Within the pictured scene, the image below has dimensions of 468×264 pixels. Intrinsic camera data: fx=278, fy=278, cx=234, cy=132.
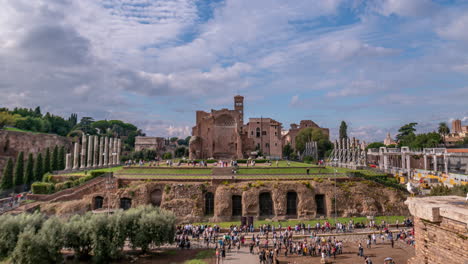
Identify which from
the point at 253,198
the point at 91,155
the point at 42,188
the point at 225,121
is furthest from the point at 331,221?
the point at 91,155

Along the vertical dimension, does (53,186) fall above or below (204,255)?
above

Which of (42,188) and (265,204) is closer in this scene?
(265,204)

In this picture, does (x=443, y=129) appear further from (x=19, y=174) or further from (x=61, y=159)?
(x=19, y=174)

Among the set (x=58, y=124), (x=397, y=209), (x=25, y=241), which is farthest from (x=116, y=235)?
(x=58, y=124)

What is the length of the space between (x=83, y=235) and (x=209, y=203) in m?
16.3

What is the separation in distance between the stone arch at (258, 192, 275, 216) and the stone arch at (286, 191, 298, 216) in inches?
83.8

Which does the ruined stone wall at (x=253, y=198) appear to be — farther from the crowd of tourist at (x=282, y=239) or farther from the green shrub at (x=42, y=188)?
the green shrub at (x=42, y=188)

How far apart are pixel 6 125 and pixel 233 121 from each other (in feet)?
220

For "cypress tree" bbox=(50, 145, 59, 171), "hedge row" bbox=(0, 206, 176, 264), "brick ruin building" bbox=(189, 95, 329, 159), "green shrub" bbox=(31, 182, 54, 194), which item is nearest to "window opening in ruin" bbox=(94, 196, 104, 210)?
"green shrub" bbox=(31, 182, 54, 194)

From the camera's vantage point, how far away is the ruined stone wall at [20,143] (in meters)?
64.4

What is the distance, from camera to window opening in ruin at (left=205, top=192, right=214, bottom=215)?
36.4m

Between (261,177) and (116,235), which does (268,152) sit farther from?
(116,235)

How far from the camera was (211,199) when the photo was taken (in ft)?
120

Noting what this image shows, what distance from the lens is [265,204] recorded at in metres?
36.1
